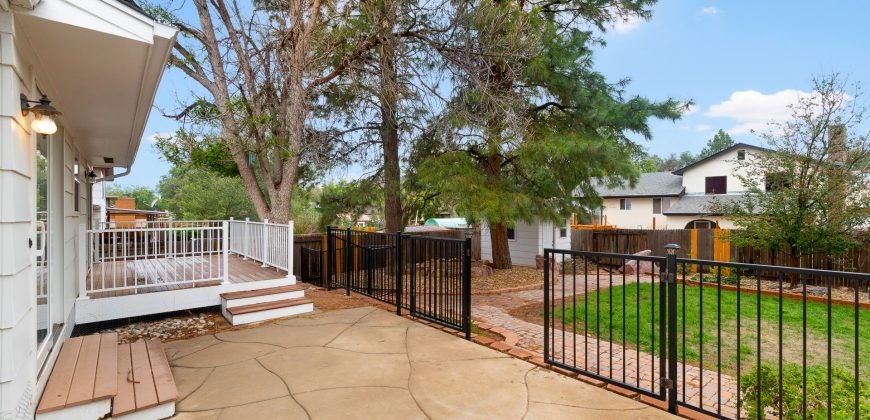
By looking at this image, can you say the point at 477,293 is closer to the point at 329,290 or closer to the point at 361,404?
the point at 329,290

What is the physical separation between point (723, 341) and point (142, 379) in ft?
19.7

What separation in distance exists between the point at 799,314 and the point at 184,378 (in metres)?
8.37

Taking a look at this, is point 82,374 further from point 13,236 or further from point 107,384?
point 13,236

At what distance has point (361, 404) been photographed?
284cm

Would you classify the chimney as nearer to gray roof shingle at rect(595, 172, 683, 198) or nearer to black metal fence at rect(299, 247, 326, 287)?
black metal fence at rect(299, 247, 326, 287)

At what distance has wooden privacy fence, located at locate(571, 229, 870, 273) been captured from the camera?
907cm

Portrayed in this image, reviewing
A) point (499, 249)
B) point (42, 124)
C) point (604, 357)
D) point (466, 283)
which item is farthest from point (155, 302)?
point (499, 249)

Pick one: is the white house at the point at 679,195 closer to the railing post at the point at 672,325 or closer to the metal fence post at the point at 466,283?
the metal fence post at the point at 466,283

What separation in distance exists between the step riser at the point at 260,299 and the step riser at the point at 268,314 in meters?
0.12

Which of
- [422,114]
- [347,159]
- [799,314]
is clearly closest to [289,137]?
[347,159]

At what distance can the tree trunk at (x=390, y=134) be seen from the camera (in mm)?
8023

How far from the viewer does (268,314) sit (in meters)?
5.36

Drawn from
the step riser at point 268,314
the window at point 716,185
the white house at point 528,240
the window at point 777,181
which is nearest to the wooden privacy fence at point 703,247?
the white house at point 528,240

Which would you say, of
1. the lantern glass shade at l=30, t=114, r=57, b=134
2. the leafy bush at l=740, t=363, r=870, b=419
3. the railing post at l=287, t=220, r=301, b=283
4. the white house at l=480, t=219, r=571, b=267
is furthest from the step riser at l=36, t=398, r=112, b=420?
the white house at l=480, t=219, r=571, b=267
